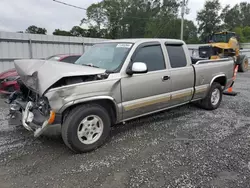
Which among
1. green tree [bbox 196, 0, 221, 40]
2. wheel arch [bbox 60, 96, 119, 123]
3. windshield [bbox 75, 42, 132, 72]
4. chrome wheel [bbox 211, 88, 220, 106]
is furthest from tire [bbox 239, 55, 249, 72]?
green tree [bbox 196, 0, 221, 40]

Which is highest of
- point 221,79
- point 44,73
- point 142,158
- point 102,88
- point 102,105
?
point 44,73

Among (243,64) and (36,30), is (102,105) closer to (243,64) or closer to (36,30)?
(243,64)

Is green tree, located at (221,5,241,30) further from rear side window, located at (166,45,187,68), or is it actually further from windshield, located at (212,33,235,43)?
rear side window, located at (166,45,187,68)

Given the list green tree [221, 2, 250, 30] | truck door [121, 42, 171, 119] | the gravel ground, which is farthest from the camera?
green tree [221, 2, 250, 30]

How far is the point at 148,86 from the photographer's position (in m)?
3.89

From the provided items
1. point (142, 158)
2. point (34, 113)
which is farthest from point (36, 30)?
point (142, 158)

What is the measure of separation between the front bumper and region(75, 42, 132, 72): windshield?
128cm

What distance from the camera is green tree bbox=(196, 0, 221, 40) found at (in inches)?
2095

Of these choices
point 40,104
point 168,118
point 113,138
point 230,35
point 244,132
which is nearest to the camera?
point 40,104

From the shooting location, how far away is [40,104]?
3195 millimetres

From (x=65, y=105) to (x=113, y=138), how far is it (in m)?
1.30

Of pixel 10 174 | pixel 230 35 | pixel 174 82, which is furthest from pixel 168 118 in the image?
pixel 230 35

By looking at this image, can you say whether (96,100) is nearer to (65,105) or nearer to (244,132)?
(65,105)

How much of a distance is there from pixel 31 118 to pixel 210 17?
193 feet
